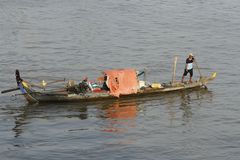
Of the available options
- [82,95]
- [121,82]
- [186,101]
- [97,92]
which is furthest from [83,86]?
[186,101]

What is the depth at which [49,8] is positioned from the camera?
165 ft

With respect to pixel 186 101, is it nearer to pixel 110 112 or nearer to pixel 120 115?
pixel 120 115

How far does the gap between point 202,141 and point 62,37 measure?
21.1 metres

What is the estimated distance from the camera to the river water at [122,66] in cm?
2102

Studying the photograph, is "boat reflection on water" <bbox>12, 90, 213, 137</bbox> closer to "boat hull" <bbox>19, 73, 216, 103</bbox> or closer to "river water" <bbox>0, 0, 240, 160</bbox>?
"river water" <bbox>0, 0, 240, 160</bbox>

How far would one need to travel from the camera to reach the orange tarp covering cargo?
2569 cm

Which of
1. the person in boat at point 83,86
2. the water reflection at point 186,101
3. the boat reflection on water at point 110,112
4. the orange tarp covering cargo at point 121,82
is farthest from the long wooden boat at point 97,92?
the water reflection at point 186,101

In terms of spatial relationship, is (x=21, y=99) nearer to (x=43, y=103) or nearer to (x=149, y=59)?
(x=43, y=103)

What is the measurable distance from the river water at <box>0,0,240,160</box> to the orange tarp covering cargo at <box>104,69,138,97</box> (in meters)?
0.64

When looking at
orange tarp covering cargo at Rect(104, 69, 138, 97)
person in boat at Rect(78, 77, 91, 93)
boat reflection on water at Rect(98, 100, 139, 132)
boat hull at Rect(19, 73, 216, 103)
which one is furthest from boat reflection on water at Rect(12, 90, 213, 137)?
person in boat at Rect(78, 77, 91, 93)

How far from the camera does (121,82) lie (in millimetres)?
25781

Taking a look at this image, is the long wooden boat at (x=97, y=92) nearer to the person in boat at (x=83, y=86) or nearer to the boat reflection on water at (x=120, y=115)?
the person in boat at (x=83, y=86)

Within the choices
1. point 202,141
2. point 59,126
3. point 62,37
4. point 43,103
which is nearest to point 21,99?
point 43,103

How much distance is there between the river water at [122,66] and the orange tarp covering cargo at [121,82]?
638mm
